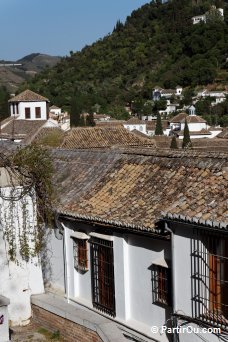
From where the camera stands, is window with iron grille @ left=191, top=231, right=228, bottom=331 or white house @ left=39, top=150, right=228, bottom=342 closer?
window with iron grille @ left=191, top=231, right=228, bottom=331

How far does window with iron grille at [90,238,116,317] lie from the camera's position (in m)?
10.2

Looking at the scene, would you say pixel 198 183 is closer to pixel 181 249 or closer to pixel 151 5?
pixel 181 249

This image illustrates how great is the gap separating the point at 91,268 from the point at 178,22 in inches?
5969

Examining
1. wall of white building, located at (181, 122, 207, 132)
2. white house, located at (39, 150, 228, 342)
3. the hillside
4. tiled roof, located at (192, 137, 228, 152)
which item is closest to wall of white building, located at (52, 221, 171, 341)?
white house, located at (39, 150, 228, 342)

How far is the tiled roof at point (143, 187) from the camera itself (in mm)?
8438

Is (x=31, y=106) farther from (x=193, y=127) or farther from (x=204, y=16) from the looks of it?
(x=204, y=16)

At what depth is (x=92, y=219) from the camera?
33.1 feet

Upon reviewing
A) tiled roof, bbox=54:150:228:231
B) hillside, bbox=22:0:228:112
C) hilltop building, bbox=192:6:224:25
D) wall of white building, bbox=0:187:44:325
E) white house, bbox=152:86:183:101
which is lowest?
wall of white building, bbox=0:187:44:325

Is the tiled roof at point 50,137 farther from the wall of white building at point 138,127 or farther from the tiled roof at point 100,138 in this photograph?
the wall of white building at point 138,127

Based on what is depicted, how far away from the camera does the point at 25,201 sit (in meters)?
11.2

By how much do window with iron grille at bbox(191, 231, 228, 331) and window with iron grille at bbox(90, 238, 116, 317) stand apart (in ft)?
7.46

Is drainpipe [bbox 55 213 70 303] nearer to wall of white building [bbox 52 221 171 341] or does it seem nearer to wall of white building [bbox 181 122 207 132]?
wall of white building [bbox 52 221 171 341]

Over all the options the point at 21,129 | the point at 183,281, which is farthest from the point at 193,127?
the point at 183,281

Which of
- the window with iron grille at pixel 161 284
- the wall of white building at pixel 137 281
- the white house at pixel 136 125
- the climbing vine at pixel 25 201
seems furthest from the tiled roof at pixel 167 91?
the window with iron grille at pixel 161 284
